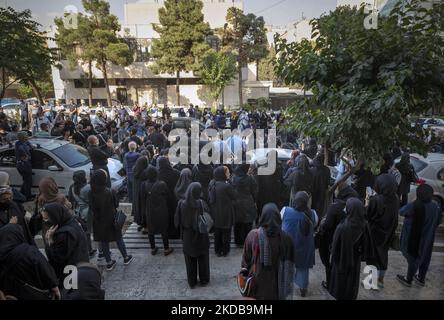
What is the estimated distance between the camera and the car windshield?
8.94m

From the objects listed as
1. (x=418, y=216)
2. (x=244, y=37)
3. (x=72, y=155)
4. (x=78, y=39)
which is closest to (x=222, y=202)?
(x=418, y=216)

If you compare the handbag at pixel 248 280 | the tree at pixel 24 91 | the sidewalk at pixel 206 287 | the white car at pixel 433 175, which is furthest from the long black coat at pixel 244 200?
the tree at pixel 24 91

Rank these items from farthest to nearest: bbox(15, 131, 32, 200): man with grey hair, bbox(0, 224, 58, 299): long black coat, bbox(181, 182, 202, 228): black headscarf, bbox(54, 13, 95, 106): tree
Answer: bbox(54, 13, 95, 106): tree, bbox(15, 131, 32, 200): man with grey hair, bbox(181, 182, 202, 228): black headscarf, bbox(0, 224, 58, 299): long black coat

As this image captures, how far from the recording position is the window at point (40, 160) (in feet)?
29.2

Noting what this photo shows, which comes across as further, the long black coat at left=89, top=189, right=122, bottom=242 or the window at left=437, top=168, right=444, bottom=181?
the window at left=437, top=168, right=444, bottom=181

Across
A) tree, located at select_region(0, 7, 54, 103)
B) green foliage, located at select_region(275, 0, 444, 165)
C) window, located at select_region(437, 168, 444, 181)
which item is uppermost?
tree, located at select_region(0, 7, 54, 103)

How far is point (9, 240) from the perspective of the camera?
3553 millimetres

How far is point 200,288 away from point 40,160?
19.1ft

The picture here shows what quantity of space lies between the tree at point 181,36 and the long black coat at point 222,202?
1186 inches

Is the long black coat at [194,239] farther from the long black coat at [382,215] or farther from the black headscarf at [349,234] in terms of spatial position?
the long black coat at [382,215]

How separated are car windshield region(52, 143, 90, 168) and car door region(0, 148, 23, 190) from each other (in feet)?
3.71

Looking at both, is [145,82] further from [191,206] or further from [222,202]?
[191,206]

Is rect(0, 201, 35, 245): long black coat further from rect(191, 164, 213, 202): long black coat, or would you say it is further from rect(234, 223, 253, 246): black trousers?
rect(234, 223, 253, 246): black trousers

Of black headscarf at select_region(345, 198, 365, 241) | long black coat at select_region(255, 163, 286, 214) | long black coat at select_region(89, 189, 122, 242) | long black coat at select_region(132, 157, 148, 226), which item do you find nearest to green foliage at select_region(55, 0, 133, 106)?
long black coat at select_region(132, 157, 148, 226)
